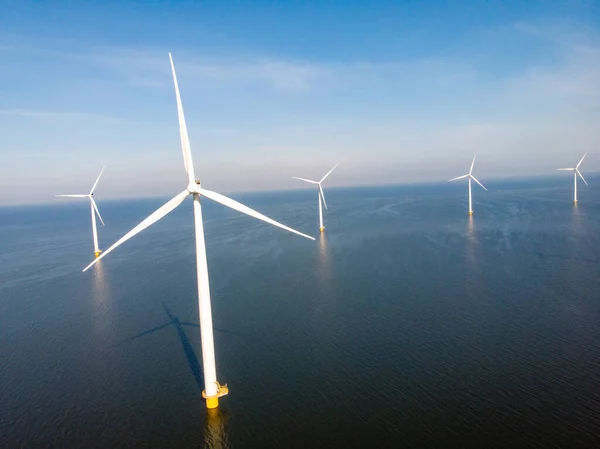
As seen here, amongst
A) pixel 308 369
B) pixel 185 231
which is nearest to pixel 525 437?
pixel 308 369

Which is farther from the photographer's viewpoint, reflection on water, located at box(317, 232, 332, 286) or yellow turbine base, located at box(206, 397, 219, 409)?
reflection on water, located at box(317, 232, 332, 286)

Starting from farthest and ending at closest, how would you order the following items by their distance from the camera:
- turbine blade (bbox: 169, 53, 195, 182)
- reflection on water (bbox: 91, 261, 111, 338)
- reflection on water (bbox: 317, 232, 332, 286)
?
reflection on water (bbox: 317, 232, 332, 286), reflection on water (bbox: 91, 261, 111, 338), turbine blade (bbox: 169, 53, 195, 182)

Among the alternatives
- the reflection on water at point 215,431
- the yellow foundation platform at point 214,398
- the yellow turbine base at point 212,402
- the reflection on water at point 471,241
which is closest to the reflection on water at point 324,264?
the reflection on water at point 471,241

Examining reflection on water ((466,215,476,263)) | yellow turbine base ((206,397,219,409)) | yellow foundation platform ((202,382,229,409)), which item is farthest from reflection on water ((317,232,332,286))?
yellow turbine base ((206,397,219,409))

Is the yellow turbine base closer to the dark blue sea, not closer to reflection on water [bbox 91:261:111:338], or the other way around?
the dark blue sea

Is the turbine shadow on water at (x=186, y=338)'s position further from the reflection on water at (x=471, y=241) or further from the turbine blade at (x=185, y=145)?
the reflection on water at (x=471, y=241)

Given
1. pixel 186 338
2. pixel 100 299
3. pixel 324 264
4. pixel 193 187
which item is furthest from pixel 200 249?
pixel 324 264

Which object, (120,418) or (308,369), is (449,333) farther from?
(120,418)
